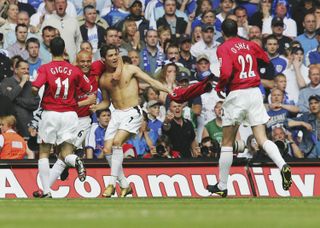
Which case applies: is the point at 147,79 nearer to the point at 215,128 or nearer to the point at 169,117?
the point at 169,117

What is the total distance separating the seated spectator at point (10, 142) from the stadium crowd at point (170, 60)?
0.02 m

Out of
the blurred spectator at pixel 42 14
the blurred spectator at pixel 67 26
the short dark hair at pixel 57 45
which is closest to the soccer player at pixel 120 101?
the short dark hair at pixel 57 45

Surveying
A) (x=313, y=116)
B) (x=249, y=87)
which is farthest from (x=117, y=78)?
(x=313, y=116)

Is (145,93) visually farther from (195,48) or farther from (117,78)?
(117,78)

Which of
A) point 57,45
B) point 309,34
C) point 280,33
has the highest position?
point 57,45

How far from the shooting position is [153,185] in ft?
66.9

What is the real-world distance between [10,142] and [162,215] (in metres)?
9.48

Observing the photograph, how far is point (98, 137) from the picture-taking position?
21.5 m

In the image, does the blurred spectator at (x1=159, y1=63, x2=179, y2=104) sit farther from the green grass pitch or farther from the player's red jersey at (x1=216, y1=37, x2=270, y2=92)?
the green grass pitch

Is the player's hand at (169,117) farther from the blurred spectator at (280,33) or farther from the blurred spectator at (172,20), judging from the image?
the blurred spectator at (280,33)

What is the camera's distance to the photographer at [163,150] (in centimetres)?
2106

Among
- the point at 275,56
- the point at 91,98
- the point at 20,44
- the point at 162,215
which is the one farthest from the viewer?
the point at 275,56

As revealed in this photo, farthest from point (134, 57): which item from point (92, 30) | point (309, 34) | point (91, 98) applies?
→ point (91, 98)

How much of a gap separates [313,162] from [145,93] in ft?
12.6
